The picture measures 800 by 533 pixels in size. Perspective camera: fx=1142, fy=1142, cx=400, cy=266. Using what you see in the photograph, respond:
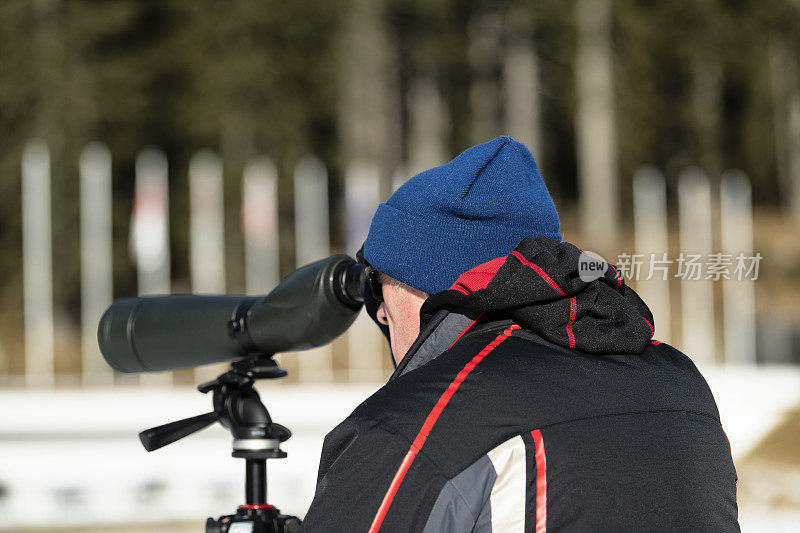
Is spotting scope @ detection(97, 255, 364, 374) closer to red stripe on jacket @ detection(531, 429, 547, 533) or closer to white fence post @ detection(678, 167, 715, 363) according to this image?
red stripe on jacket @ detection(531, 429, 547, 533)

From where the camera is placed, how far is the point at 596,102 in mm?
27812

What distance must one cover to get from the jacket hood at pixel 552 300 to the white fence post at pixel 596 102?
26.1 meters

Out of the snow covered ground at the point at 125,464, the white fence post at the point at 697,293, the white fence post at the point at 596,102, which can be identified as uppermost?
the white fence post at the point at 596,102

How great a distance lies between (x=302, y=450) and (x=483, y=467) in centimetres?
682

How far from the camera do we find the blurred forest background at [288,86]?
84.0ft

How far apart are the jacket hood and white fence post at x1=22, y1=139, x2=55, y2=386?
43.1ft

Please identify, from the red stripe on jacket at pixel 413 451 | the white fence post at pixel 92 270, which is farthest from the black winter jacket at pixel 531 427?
the white fence post at pixel 92 270

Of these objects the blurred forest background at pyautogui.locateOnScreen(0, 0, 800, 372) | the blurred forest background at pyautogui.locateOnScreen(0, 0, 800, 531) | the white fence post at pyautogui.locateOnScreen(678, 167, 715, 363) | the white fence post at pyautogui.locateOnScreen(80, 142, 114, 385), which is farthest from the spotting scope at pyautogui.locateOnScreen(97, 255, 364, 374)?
the blurred forest background at pyautogui.locateOnScreen(0, 0, 800, 372)

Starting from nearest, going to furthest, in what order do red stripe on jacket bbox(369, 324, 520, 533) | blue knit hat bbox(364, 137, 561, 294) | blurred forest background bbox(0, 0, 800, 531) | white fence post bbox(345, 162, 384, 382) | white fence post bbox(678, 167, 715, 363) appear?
red stripe on jacket bbox(369, 324, 520, 533) < blue knit hat bbox(364, 137, 561, 294) < white fence post bbox(345, 162, 384, 382) < white fence post bbox(678, 167, 715, 363) < blurred forest background bbox(0, 0, 800, 531)

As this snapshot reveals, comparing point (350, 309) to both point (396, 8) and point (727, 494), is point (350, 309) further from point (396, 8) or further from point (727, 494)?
point (396, 8)

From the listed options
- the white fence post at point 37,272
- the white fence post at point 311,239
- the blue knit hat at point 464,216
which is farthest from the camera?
the white fence post at point 37,272

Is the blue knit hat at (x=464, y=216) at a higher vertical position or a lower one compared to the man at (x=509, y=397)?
higher

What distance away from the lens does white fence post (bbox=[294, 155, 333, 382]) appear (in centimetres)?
1571

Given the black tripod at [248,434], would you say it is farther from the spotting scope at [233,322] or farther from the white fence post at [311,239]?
the white fence post at [311,239]
